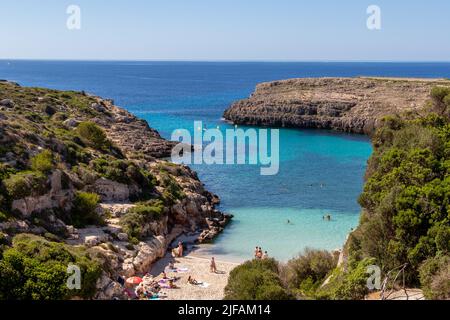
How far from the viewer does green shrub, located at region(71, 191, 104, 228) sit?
27266mm

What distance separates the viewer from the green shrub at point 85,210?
2727cm

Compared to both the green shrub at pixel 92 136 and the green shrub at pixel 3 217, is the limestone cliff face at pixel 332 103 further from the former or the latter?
the green shrub at pixel 3 217

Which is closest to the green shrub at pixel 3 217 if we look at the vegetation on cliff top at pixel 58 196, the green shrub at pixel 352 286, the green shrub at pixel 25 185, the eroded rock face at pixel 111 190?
the vegetation on cliff top at pixel 58 196

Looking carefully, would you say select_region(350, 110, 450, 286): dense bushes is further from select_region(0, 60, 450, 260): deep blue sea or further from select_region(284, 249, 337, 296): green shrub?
select_region(0, 60, 450, 260): deep blue sea

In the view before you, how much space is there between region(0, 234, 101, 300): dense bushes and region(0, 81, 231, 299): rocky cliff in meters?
0.44

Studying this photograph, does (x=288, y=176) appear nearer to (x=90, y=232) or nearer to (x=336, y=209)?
(x=336, y=209)

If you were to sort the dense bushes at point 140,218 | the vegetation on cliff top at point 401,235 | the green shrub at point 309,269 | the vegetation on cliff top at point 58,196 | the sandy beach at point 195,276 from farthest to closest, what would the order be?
the dense bushes at point 140,218, the sandy beach at point 195,276, the green shrub at point 309,269, the vegetation on cliff top at point 58,196, the vegetation on cliff top at point 401,235

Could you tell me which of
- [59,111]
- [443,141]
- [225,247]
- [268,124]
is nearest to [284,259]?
[225,247]

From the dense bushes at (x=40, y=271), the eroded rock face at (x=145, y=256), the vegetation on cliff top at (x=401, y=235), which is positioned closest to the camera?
the vegetation on cliff top at (x=401, y=235)

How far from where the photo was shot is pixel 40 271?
17.6 metres

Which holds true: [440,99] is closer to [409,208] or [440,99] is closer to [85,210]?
[409,208]

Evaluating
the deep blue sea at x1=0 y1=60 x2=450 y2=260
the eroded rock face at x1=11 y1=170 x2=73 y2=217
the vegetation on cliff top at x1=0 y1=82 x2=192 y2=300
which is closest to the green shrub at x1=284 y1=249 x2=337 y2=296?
the deep blue sea at x1=0 y1=60 x2=450 y2=260

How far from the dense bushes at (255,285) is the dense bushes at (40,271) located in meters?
5.81

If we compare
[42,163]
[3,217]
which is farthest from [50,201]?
[3,217]
